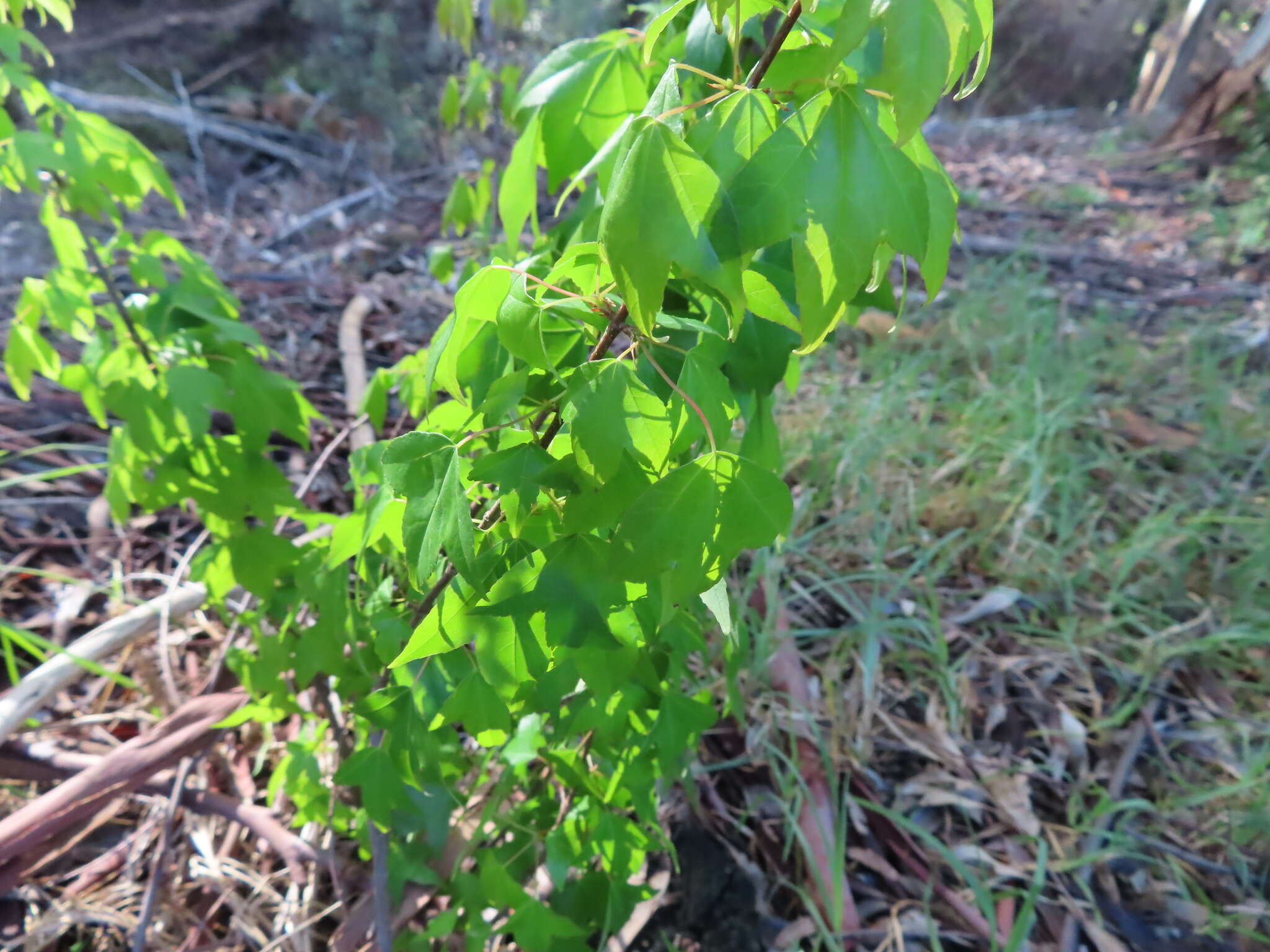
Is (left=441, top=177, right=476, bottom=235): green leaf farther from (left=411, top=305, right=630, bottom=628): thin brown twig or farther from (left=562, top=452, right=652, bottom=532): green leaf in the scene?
(left=562, top=452, right=652, bottom=532): green leaf

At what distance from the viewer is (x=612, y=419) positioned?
50 cm

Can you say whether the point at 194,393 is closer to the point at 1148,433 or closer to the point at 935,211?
the point at 935,211

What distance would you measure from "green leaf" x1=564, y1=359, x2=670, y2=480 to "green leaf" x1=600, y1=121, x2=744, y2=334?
61mm

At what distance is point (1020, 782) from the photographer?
1417mm

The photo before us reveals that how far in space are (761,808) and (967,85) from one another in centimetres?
125

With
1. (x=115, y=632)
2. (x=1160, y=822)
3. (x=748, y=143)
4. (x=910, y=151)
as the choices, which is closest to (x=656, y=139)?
(x=748, y=143)

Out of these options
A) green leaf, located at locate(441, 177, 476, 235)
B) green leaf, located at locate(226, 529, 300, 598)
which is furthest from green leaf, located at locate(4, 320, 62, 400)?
green leaf, located at locate(441, 177, 476, 235)

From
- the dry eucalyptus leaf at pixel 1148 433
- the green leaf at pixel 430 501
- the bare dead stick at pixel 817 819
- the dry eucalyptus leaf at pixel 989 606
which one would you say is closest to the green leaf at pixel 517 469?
the green leaf at pixel 430 501

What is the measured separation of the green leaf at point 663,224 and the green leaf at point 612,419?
0.06m

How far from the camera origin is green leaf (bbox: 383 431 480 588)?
1.80ft

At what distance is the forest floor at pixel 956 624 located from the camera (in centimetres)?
125

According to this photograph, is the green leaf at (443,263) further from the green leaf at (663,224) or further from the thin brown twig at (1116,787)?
the thin brown twig at (1116,787)

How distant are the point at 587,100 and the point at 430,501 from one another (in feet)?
1.56

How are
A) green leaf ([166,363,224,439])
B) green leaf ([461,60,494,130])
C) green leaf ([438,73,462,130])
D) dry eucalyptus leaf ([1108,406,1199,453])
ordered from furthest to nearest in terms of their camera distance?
dry eucalyptus leaf ([1108,406,1199,453]) < green leaf ([438,73,462,130]) < green leaf ([461,60,494,130]) < green leaf ([166,363,224,439])
